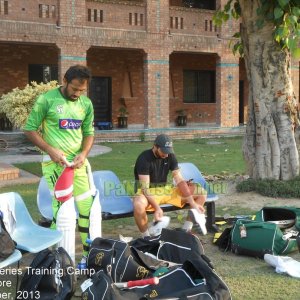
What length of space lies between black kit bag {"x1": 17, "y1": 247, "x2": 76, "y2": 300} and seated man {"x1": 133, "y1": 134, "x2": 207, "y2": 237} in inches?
67.8

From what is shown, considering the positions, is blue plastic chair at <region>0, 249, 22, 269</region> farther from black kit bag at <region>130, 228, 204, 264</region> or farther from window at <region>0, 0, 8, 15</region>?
window at <region>0, 0, 8, 15</region>

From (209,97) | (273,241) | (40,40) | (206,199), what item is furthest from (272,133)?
(209,97)

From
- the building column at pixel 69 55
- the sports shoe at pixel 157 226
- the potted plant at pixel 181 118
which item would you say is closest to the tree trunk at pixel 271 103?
the sports shoe at pixel 157 226

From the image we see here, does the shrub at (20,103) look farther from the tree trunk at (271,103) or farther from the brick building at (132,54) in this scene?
the tree trunk at (271,103)

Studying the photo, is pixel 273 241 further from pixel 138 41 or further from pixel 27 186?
pixel 138 41

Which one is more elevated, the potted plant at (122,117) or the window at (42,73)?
the window at (42,73)

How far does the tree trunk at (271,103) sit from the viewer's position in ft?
28.4

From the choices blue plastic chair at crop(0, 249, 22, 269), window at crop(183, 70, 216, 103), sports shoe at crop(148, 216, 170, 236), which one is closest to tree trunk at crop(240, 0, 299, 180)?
sports shoe at crop(148, 216, 170, 236)

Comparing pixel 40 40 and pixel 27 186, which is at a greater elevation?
pixel 40 40

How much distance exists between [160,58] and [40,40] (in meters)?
4.71

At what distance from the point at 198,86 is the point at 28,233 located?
2016 cm

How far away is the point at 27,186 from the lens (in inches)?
378

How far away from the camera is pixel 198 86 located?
2442cm

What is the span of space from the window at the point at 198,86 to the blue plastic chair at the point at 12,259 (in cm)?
2011
